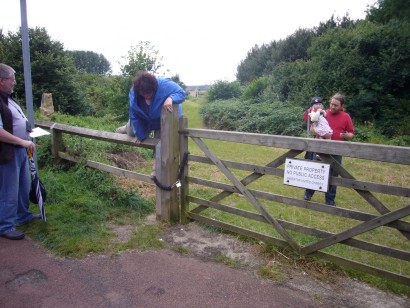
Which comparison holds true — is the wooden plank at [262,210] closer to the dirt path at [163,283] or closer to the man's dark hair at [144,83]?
the dirt path at [163,283]

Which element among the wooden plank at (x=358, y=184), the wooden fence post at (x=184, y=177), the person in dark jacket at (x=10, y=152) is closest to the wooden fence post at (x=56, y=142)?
the person in dark jacket at (x=10, y=152)

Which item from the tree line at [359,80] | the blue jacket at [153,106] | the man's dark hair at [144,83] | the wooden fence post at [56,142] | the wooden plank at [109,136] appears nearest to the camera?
the man's dark hair at [144,83]

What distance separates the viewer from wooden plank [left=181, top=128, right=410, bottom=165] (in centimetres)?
287

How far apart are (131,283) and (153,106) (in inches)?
84.0

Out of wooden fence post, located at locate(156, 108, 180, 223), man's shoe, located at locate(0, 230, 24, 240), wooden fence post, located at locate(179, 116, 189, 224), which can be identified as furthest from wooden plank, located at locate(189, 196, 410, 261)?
Answer: man's shoe, located at locate(0, 230, 24, 240)

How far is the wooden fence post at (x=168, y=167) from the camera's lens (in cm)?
427

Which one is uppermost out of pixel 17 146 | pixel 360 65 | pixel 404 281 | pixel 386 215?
pixel 360 65

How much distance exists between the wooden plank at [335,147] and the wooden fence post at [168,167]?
23.6 inches

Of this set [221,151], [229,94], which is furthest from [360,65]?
[229,94]

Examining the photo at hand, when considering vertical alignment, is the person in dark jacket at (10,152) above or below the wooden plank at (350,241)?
above

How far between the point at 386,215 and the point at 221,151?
8131 millimetres

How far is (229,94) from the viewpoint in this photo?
87.7 feet

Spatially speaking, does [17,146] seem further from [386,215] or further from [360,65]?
[360,65]

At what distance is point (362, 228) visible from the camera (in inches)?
125
